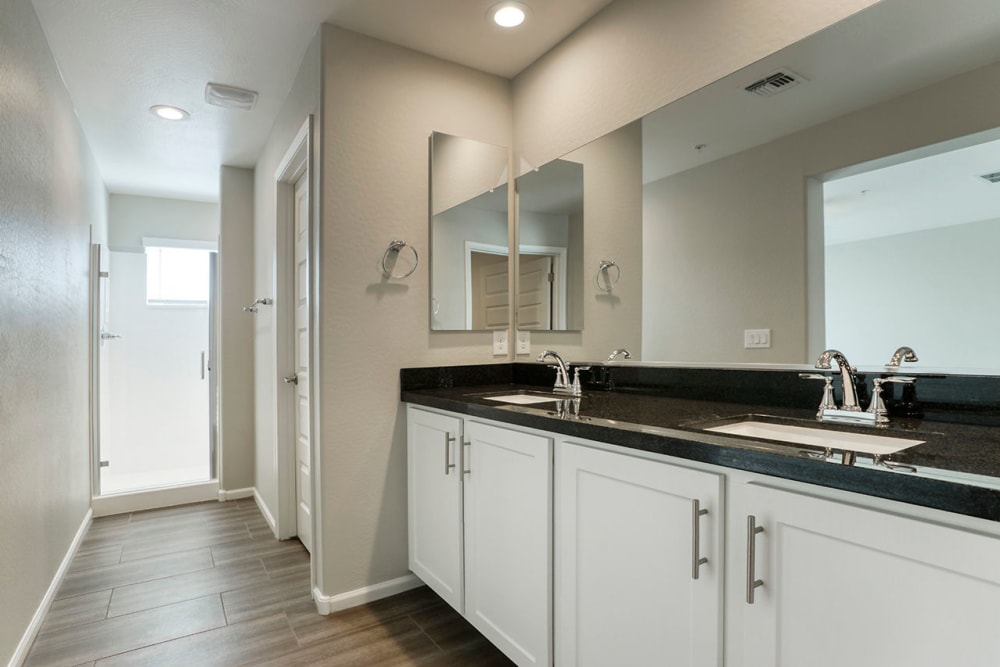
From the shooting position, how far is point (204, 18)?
2.10 meters

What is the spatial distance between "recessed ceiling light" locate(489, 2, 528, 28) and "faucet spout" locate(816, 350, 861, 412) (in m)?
1.65

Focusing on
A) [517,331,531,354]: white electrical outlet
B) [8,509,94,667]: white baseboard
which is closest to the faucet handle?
[517,331,531,354]: white electrical outlet

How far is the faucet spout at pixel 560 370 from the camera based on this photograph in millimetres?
2160

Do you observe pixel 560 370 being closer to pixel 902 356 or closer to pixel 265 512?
pixel 902 356

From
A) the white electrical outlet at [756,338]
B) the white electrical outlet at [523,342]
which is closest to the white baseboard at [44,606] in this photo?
the white electrical outlet at [523,342]

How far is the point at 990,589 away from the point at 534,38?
2.29 meters

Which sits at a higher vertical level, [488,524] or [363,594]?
[488,524]

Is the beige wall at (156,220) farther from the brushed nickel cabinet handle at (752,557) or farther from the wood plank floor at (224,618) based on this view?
the brushed nickel cabinet handle at (752,557)

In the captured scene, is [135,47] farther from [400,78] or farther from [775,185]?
[775,185]

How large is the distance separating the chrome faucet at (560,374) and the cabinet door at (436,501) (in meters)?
0.47

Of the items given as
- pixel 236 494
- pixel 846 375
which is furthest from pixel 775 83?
pixel 236 494

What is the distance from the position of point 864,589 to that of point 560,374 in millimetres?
1506

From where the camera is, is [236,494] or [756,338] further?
[236,494]

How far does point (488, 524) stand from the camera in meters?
1.74
